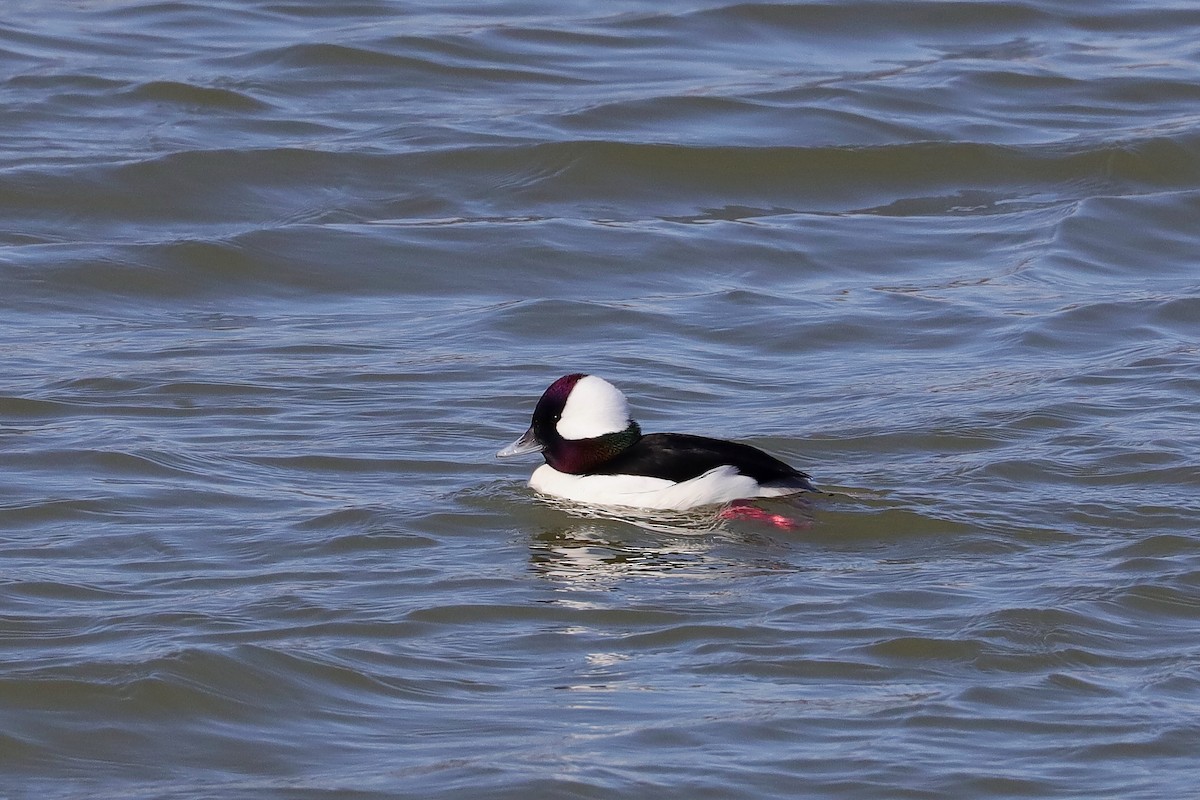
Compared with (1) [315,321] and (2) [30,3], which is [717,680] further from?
(2) [30,3]

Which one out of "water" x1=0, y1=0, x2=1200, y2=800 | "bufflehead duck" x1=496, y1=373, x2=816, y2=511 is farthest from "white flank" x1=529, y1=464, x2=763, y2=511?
"water" x1=0, y1=0, x2=1200, y2=800

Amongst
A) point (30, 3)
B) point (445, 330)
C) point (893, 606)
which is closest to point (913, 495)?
point (893, 606)

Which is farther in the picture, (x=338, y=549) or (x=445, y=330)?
(x=445, y=330)

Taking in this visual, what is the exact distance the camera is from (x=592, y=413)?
26.5 ft

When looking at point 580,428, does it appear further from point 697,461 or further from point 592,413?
point 697,461

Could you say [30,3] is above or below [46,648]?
above

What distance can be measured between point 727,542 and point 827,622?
1.23 m

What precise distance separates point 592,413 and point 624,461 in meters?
0.27

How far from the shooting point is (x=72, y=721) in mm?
5582

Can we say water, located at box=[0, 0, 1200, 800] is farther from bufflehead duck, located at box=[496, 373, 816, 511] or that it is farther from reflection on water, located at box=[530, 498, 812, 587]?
bufflehead duck, located at box=[496, 373, 816, 511]

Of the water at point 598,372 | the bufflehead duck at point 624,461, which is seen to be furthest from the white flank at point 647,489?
the water at point 598,372

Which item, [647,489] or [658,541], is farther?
[647,489]

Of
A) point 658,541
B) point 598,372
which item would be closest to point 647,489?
point 658,541

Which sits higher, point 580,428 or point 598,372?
point 580,428
